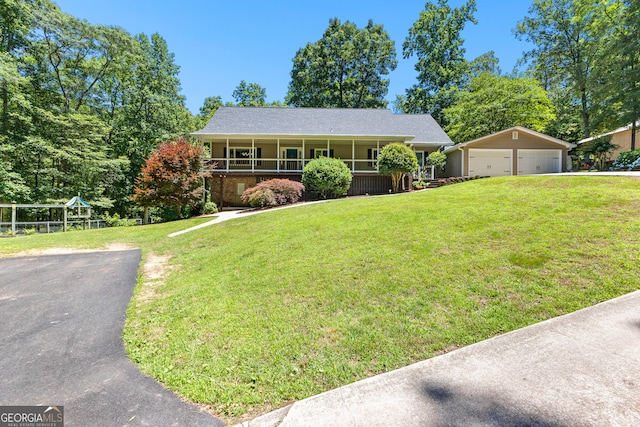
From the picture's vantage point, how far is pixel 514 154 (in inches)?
812

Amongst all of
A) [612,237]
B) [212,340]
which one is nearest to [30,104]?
[212,340]

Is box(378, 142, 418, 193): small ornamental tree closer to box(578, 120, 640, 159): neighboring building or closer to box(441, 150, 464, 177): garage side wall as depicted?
box(441, 150, 464, 177): garage side wall

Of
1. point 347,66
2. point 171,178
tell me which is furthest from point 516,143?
point 347,66

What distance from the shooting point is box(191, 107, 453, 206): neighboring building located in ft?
67.6

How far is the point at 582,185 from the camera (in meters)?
9.69

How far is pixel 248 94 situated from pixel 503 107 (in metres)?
37.1

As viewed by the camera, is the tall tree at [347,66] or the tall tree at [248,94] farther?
the tall tree at [248,94]

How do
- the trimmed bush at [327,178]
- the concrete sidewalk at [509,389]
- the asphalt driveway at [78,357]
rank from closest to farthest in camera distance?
the concrete sidewalk at [509,389], the asphalt driveway at [78,357], the trimmed bush at [327,178]

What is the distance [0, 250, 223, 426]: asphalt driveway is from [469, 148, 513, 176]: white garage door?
2118cm

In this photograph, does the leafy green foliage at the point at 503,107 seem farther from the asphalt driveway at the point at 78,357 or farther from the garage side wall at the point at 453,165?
the asphalt driveway at the point at 78,357

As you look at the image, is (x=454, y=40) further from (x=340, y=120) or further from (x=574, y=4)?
(x=340, y=120)

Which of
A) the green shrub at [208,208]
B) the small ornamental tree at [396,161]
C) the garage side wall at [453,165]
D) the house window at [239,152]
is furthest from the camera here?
the house window at [239,152]

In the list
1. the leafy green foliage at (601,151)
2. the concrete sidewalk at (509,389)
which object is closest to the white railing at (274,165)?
the leafy green foliage at (601,151)

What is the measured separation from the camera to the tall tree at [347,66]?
39.5 meters
